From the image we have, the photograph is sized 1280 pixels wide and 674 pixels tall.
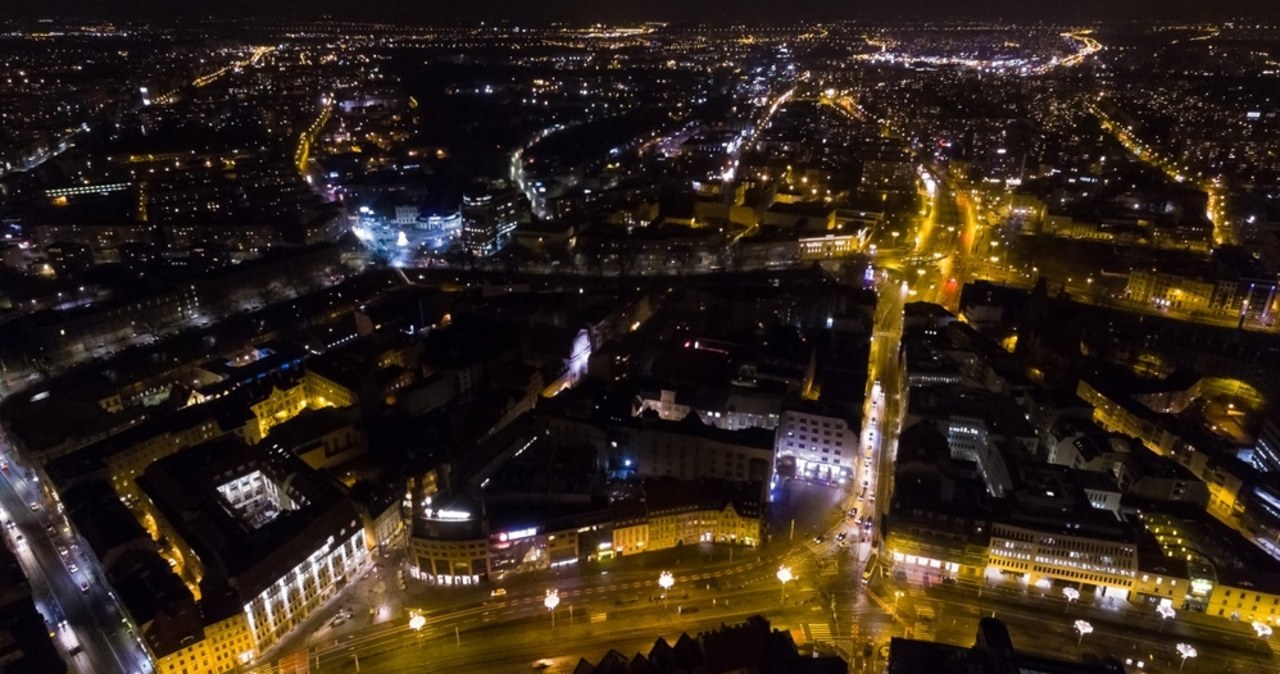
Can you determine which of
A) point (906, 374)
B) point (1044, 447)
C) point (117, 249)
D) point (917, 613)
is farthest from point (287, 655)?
point (117, 249)

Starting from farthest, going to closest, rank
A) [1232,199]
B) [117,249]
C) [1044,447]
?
[1232,199]
[117,249]
[1044,447]

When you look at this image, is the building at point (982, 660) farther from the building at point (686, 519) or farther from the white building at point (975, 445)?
the white building at point (975, 445)

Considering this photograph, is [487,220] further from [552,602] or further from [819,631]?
[819,631]

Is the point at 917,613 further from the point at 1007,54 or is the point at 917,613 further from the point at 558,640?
the point at 1007,54

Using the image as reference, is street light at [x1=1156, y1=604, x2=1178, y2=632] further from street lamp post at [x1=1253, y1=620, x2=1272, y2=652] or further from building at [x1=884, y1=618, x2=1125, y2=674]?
building at [x1=884, y1=618, x2=1125, y2=674]

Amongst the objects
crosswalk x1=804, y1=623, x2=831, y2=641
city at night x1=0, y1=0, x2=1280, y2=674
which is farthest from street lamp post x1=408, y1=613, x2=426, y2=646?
crosswalk x1=804, y1=623, x2=831, y2=641

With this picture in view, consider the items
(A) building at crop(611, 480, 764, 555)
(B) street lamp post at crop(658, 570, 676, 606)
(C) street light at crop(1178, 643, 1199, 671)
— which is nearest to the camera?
(C) street light at crop(1178, 643, 1199, 671)

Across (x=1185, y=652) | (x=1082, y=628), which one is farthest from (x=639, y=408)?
(x=1185, y=652)
